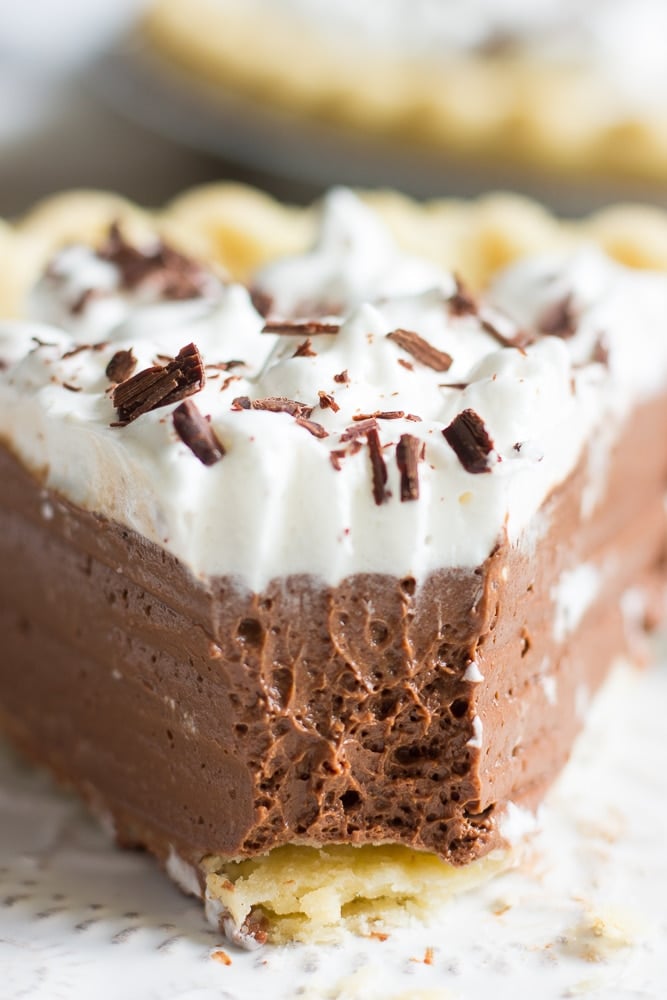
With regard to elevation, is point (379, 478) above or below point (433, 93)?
above

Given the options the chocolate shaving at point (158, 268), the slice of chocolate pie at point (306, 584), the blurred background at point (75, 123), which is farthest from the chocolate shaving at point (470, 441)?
the blurred background at point (75, 123)

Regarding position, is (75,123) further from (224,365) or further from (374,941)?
(374,941)

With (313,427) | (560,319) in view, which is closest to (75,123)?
(560,319)

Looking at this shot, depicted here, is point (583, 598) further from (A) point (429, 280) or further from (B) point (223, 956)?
(B) point (223, 956)

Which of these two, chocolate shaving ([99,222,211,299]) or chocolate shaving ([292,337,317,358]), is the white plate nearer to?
chocolate shaving ([99,222,211,299])

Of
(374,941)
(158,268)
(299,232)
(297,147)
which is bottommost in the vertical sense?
(374,941)

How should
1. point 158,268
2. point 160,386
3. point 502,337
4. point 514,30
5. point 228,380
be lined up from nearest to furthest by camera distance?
1. point 160,386
2. point 228,380
3. point 502,337
4. point 158,268
5. point 514,30

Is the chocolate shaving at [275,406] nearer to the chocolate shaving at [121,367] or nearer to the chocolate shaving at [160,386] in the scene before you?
the chocolate shaving at [160,386]
